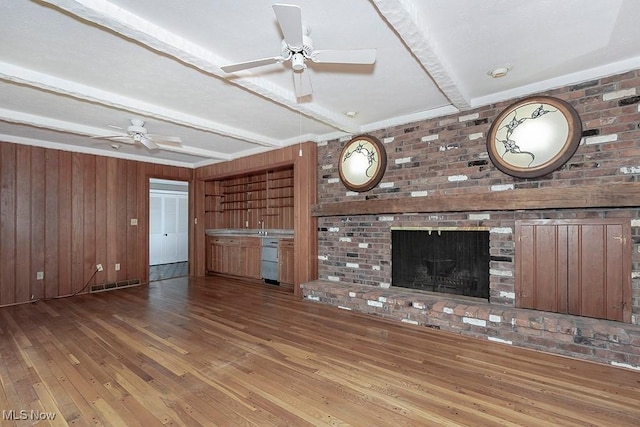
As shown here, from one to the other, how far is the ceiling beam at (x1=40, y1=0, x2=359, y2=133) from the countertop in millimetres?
2922

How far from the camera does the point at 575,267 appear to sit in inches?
115

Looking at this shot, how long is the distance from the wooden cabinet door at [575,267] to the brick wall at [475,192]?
Result: 0.25ft

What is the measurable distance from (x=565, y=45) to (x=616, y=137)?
1.03 m

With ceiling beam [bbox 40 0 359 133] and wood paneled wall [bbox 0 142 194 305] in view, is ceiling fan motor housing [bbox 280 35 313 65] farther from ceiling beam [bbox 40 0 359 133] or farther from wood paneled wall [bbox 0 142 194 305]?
wood paneled wall [bbox 0 142 194 305]

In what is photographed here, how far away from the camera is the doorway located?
8.48m

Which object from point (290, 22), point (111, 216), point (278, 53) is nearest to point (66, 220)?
point (111, 216)

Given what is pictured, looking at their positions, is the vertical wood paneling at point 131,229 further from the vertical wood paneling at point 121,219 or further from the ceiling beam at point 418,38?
the ceiling beam at point 418,38

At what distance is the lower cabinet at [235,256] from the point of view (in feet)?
20.2

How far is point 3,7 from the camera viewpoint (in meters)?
1.92

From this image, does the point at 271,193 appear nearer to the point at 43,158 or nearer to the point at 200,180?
the point at 200,180

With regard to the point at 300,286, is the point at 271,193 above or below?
above

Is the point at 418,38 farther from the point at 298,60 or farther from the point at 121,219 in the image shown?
the point at 121,219

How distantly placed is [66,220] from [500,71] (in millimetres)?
6600

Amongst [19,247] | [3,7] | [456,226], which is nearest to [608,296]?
[456,226]
